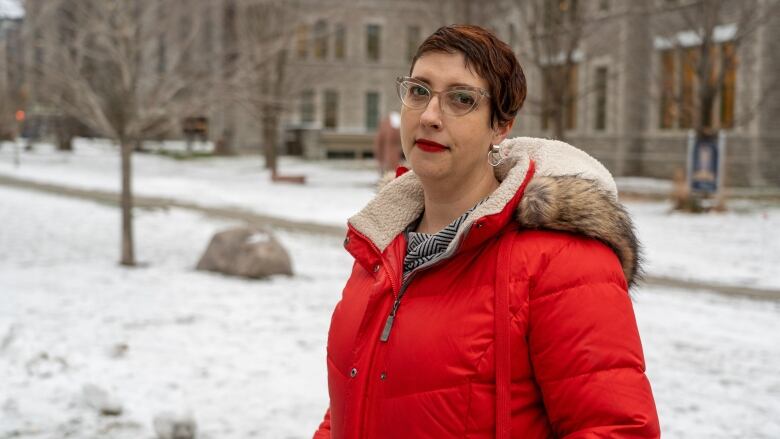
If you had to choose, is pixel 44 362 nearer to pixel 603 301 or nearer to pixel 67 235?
pixel 603 301

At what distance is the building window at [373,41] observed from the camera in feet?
150

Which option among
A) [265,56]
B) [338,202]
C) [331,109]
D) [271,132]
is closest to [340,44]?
[331,109]

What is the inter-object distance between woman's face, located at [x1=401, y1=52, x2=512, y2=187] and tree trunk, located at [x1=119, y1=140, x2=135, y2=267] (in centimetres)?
932

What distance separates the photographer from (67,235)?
1357 cm

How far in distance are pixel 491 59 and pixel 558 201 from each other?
345 millimetres

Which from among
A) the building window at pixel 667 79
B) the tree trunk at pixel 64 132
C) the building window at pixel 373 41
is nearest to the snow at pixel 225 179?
the tree trunk at pixel 64 132

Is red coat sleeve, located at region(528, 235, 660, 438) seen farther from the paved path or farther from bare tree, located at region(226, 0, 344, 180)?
bare tree, located at region(226, 0, 344, 180)

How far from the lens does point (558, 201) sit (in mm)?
1907

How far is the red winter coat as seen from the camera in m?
1.76

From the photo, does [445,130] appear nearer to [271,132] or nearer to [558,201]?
[558,201]

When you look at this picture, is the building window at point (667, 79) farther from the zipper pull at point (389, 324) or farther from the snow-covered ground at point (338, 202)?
the zipper pull at point (389, 324)

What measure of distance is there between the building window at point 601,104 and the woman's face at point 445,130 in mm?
27035

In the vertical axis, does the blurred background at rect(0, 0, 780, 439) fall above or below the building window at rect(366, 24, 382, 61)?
below

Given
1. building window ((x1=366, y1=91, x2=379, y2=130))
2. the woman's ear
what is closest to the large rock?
the woman's ear
